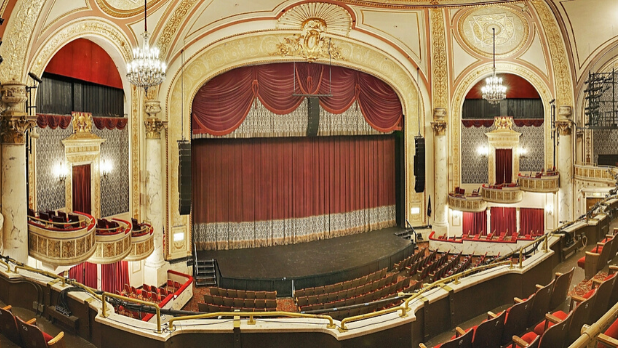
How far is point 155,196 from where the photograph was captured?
13.1m

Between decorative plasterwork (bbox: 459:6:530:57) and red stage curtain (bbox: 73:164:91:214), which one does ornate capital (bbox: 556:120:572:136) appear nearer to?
decorative plasterwork (bbox: 459:6:530:57)

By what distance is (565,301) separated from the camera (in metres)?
5.79

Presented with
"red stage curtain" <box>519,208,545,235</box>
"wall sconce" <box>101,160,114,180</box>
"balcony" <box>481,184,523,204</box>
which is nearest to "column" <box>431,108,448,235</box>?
"balcony" <box>481,184,523,204</box>

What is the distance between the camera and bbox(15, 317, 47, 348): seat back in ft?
14.0

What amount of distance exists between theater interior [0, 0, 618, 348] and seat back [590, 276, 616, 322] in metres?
0.03

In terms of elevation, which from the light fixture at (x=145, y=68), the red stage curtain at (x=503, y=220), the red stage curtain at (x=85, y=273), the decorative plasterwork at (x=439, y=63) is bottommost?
the red stage curtain at (x=85, y=273)

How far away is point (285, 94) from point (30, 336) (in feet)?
39.7

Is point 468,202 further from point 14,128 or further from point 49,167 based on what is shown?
point 14,128

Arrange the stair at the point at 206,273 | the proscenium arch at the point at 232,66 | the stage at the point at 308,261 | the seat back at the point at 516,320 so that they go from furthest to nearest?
the proscenium arch at the point at 232,66, the stair at the point at 206,273, the stage at the point at 308,261, the seat back at the point at 516,320

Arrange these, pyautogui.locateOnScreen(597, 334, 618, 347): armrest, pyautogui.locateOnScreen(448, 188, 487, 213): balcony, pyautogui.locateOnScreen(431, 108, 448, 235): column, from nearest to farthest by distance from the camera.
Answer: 1. pyautogui.locateOnScreen(597, 334, 618, 347): armrest
2. pyautogui.locateOnScreen(448, 188, 487, 213): balcony
3. pyautogui.locateOnScreen(431, 108, 448, 235): column

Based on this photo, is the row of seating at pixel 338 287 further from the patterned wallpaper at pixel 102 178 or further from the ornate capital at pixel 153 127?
the ornate capital at pixel 153 127

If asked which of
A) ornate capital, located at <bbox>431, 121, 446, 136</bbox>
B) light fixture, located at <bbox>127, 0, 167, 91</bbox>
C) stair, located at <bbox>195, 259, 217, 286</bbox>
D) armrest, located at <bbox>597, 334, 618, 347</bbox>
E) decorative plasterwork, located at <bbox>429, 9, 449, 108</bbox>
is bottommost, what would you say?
stair, located at <bbox>195, 259, 217, 286</bbox>

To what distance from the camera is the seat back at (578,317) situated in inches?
165

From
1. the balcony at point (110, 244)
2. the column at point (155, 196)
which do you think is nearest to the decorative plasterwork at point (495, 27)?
the column at point (155, 196)
